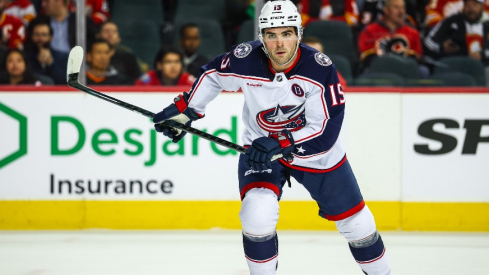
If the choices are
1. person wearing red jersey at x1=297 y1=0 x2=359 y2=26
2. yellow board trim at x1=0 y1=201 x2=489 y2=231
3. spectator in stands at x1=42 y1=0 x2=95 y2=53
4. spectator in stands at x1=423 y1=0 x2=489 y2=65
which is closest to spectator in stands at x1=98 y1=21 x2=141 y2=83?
spectator in stands at x1=42 y1=0 x2=95 y2=53

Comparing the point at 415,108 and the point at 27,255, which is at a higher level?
the point at 415,108

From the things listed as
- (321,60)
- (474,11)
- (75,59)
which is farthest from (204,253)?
(474,11)

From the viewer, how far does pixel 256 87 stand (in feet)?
11.3

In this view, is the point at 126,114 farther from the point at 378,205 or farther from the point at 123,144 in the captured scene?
the point at 378,205

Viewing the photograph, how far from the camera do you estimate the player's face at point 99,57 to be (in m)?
5.85

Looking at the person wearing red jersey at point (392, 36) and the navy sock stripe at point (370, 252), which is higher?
the person wearing red jersey at point (392, 36)

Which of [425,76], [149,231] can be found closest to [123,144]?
[149,231]

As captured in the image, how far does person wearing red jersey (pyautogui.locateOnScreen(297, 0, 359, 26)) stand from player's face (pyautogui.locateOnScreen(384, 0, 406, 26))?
0.29 metres

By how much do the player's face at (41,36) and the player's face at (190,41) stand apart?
956 millimetres

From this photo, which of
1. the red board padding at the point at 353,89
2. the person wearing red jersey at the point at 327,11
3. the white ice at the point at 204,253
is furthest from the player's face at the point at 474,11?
the white ice at the point at 204,253

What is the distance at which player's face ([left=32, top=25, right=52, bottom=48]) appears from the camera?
19.8ft

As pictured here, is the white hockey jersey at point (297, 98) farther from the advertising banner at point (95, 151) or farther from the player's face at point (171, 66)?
the player's face at point (171, 66)

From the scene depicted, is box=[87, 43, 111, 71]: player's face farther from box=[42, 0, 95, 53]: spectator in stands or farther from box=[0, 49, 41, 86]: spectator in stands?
box=[0, 49, 41, 86]: spectator in stands

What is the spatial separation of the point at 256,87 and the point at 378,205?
2.42m
